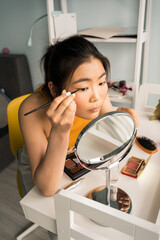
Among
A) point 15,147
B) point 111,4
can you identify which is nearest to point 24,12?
point 111,4

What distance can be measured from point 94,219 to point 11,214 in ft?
3.92

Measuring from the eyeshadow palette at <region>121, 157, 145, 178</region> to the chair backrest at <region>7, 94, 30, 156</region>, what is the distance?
0.53 metres

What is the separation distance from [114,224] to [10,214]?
123 cm

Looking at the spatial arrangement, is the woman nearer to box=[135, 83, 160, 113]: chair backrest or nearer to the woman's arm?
the woman's arm

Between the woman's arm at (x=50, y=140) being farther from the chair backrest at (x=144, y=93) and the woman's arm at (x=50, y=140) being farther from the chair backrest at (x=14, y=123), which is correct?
the chair backrest at (x=144, y=93)

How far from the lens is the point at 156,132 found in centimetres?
106

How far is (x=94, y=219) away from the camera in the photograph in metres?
0.49

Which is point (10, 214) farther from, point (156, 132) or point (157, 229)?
point (157, 229)

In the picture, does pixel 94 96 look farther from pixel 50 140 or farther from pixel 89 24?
pixel 89 24

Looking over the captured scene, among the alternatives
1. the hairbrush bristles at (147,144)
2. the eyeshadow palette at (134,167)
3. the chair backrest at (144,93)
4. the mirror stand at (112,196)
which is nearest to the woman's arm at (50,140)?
the mirror stand at (112,196)

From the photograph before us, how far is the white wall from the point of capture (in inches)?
66.4

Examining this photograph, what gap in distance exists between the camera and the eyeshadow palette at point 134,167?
0.82 m

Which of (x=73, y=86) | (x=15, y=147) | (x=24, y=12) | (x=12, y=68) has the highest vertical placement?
(x=24, y=12)

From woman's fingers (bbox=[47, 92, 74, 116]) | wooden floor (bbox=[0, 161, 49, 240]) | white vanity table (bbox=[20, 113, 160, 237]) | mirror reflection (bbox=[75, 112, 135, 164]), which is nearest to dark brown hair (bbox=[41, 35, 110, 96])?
woman's fingers (bbox=[47, 92, 74, 116])
